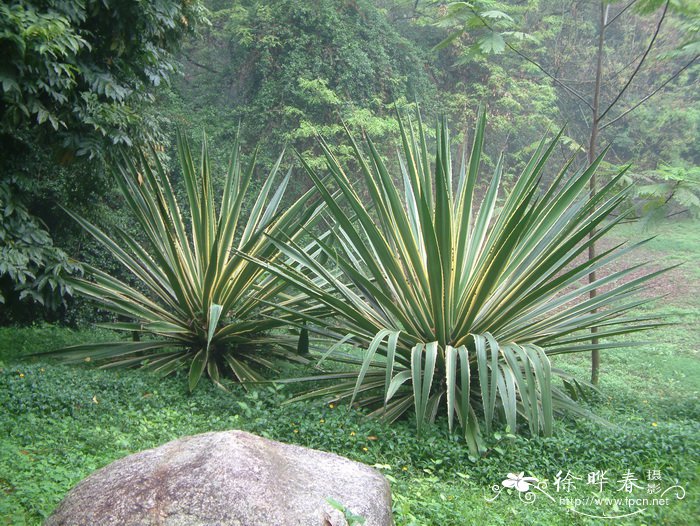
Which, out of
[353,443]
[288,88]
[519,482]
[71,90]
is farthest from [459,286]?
[288,88]

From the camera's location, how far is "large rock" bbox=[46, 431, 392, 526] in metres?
1.98

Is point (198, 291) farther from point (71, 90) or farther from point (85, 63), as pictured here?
point (85, 63)

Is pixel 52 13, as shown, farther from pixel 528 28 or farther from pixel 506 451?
pixel 528 28

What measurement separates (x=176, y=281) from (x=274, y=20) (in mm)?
10460

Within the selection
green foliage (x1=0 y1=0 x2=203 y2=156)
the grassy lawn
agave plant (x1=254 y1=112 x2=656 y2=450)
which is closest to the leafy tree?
green foliage (x1=0 y1=0 x2=203 y2=156)

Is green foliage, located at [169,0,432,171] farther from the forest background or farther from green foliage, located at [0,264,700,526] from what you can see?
green foliage, located at [0,264,700,526]
